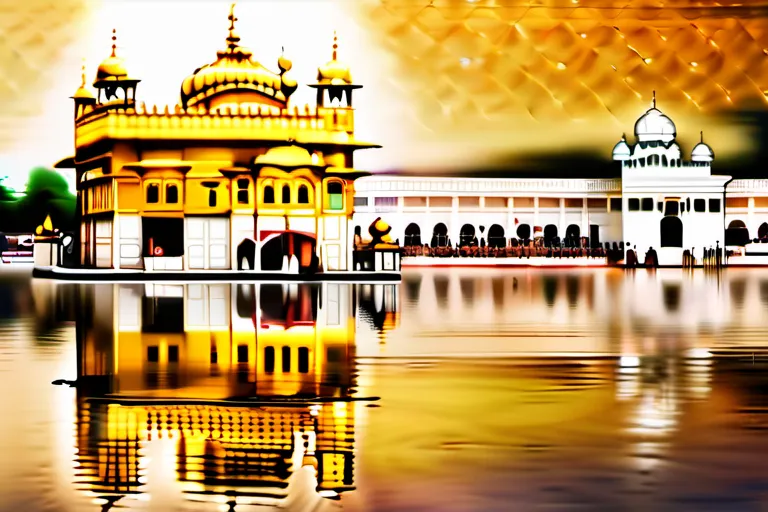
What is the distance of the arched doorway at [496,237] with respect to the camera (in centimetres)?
2723

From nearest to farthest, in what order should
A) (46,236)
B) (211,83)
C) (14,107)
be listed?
(211,83)
(14,107)
(46,236)

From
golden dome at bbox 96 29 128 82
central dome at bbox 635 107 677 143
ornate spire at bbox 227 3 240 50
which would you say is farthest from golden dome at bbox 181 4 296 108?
central dome at bbox 635 107 677 143

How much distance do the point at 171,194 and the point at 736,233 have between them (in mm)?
16617

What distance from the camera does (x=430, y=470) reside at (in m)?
3.34

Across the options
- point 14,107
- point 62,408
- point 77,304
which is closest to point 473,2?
point 14,107

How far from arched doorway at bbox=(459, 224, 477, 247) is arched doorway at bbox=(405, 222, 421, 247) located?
3.50 feet

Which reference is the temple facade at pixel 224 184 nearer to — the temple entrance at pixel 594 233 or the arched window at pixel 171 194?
the arched window at pixel 171 194

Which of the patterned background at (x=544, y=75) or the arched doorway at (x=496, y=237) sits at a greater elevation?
the patterned background at (x=544, y=75)

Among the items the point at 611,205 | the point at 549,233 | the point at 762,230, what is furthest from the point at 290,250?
the point at 762,230

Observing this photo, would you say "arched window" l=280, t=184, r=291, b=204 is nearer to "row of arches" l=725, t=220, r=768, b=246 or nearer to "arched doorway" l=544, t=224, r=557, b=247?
"arched doorway" l=544, t=224, r=557, b=247

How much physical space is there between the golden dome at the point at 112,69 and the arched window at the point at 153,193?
2.36 meters

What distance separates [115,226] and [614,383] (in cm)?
1225

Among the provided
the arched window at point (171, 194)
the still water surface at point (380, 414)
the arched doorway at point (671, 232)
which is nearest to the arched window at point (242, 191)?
the arched window at point (171, 194)

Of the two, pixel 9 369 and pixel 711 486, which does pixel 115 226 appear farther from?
pixel 711 486
